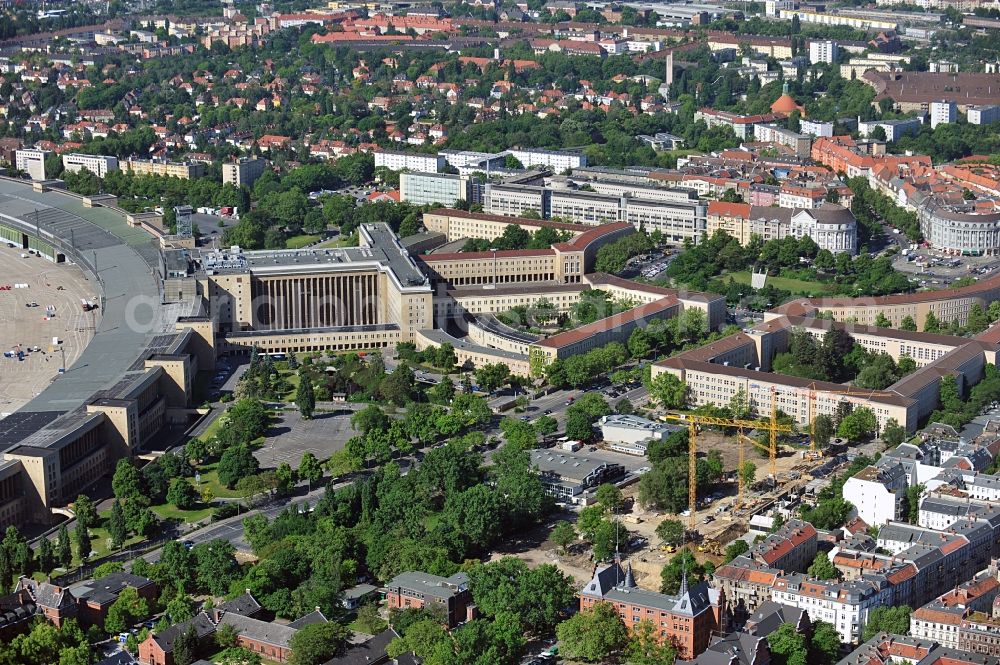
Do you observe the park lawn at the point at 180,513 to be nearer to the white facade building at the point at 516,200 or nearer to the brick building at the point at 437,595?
the brick building at the point at 437,595

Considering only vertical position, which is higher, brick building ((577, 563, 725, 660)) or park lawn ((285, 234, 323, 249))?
park lawn ((285, 234, 323, 249))

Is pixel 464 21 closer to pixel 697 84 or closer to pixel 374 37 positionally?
pixel 374 37

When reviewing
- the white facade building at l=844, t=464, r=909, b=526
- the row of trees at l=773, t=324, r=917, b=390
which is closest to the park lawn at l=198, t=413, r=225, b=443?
the row of trees at l=773, t=324, r=917, b=390

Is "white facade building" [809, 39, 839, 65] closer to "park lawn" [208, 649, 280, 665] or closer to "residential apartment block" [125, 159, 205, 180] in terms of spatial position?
"residential apartment block" [125, 159, 205, 180]

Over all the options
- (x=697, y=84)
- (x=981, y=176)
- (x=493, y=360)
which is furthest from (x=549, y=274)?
(x=697, y=84)

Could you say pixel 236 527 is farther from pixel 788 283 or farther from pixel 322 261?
pixel 788 283

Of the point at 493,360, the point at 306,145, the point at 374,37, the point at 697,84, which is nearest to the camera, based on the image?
the point at 493,360
